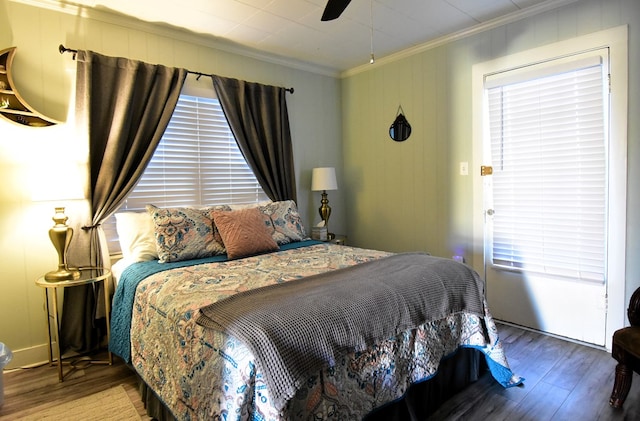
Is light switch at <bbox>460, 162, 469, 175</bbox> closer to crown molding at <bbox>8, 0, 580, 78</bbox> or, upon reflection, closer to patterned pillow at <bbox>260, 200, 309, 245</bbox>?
crown molding at <bbox>8, 0, 580, 78</bbox>

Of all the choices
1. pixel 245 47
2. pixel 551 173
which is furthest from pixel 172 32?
pixel 551 173

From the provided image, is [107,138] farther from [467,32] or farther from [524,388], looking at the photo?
[524,388]

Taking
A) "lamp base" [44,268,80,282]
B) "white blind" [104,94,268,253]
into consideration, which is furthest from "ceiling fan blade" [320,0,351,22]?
"lamp base" [44,268,80,282]

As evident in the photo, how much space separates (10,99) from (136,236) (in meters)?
1.19

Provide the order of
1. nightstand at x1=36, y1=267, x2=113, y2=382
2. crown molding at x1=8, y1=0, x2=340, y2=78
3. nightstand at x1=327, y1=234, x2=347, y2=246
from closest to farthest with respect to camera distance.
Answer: nightstand at x1=36, y1=267, x2=113, y2=382 → crown molding at x1=8, y1=0, x2=340, y2=78 → nightstand at x1=327, y1=234, x2=347, y2=246

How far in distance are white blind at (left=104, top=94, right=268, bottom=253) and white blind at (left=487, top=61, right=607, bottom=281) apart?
235 centimetres

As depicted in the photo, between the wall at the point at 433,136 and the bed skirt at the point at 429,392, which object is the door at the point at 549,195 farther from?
the bed skirt at the point at 429,392

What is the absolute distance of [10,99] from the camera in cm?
250

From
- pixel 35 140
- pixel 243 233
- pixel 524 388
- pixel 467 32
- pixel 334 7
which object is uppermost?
pixel 467 32

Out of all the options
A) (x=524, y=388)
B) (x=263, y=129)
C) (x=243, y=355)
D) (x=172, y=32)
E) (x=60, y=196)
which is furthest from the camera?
(x=263, y=129)

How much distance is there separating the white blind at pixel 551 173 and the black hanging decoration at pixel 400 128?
33.9 inches

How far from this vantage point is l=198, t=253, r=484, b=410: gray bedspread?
139cm

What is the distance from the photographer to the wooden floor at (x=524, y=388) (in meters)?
2.01

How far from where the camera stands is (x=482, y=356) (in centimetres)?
238
